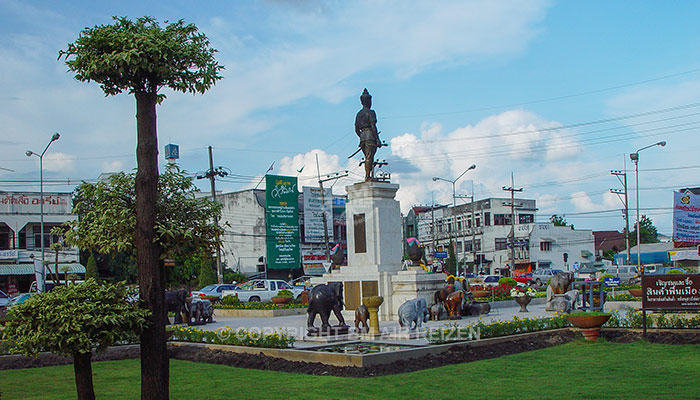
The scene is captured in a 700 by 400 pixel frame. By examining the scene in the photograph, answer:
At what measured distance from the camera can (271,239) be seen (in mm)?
57625

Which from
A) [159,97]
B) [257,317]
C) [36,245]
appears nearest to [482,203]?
[36,245]

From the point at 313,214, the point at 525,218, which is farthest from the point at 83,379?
the point at 525,218

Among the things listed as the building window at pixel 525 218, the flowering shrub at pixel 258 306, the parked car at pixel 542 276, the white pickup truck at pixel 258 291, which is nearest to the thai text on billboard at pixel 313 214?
the parked car at pixel 542 276

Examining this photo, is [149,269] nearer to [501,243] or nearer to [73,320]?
[73,320]

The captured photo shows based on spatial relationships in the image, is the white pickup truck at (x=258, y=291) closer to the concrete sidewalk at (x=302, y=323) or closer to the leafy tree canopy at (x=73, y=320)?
the concrete sidewalk at (x=302, y=323)

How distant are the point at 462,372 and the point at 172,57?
7473mm

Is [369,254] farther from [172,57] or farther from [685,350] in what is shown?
[172,57]

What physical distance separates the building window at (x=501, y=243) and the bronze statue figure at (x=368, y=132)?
197 feet

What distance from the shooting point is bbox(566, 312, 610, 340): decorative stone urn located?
15.8 metres

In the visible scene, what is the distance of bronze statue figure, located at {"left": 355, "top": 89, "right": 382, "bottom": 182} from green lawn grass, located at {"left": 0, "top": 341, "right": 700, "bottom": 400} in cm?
1001

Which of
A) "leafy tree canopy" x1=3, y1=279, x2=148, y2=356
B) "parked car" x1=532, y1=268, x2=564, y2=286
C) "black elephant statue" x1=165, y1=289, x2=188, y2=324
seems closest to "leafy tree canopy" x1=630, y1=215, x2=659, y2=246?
"parked car" x1=532, y1=268, x2=564, y2=286

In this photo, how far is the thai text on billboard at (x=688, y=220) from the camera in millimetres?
21391

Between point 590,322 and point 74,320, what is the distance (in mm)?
11931

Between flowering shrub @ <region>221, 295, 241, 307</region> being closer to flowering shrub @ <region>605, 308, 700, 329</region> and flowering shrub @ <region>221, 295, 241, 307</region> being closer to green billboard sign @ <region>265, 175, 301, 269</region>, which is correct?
flowering shrub @ <region>605, 308, 700, 329</region>
